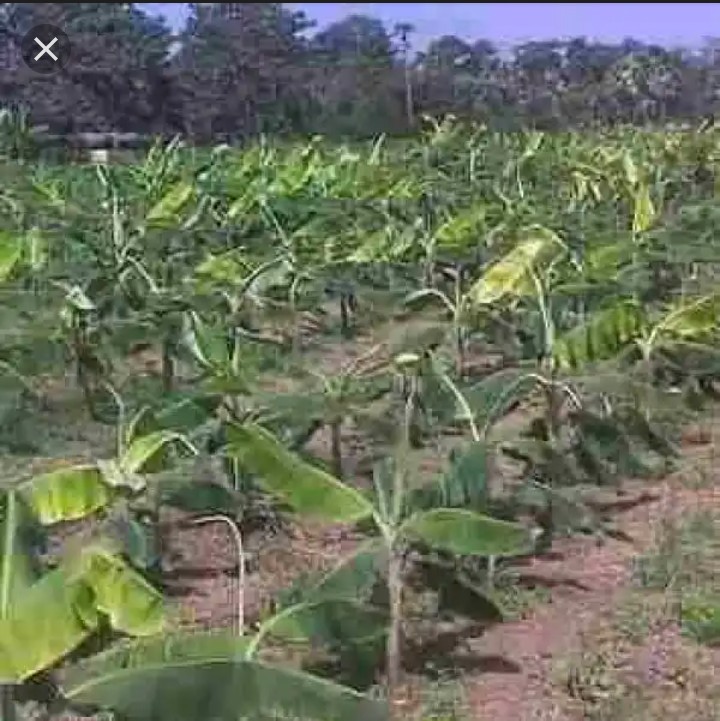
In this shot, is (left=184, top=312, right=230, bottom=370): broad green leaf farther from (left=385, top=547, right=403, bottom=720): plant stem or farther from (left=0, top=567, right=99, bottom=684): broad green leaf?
(left=0, top=567, right=99, bottom=684): broad green leaf

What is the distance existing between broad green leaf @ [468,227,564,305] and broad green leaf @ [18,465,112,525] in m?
3.54

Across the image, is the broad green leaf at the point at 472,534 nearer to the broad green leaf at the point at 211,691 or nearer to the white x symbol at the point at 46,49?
the broad green leaf at the point at 211,691

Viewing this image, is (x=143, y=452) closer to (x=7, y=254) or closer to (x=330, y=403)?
(x=330, y=403)

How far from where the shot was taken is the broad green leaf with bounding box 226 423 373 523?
4.84 meters

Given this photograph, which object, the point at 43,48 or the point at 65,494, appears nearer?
the point at 65,494

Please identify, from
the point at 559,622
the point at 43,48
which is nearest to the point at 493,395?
the point at 559,622

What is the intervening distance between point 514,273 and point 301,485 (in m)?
3.55

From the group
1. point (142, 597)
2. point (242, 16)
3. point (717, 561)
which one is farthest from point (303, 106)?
point (142, 597)

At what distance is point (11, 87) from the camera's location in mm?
34812

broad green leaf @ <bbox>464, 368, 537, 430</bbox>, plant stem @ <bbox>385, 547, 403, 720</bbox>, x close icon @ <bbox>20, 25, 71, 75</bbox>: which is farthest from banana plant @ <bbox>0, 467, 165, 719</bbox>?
x close icon @ <bbox>20, 25, 71, 75</bbox>

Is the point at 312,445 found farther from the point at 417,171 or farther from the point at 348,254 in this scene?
the point at 417,171

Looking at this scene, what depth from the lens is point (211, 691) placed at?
369 centimetres

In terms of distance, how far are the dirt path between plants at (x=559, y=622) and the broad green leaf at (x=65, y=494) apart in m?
1.34

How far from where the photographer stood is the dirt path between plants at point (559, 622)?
17.0 ft
